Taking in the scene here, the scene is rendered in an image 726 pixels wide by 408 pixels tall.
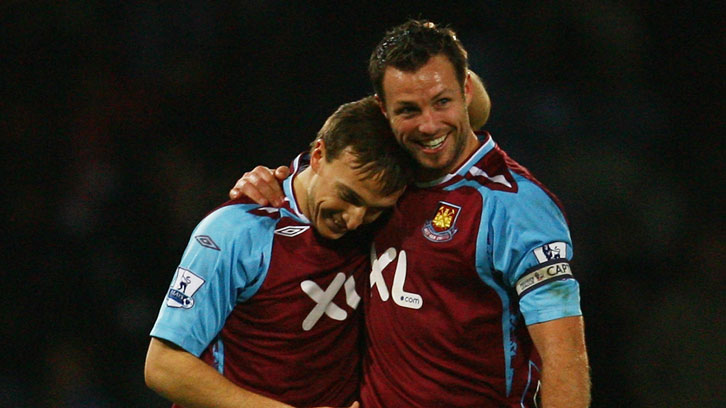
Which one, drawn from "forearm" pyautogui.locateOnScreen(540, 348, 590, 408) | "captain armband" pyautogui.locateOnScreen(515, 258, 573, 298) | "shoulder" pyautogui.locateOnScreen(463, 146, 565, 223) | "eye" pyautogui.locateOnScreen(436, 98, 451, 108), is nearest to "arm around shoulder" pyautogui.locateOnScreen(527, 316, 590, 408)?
"forearm" pyautogui.locateOnScreen(540, 348, 590, 408)

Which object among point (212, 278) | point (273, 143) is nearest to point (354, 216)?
point (212, 278)

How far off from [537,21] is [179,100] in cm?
233

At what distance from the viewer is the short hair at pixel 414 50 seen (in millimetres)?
2539

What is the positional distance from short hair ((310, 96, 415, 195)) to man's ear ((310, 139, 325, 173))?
16 mm

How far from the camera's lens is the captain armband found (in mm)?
2393

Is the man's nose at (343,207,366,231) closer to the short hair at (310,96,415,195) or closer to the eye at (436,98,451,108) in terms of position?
the short hair at (310,96,415,195)

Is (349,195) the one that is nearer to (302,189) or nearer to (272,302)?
(302,189)

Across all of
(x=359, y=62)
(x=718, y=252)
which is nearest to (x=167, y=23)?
(x=359, y=62)

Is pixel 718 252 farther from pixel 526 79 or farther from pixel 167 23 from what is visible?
pixel 167 23

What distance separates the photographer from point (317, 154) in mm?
2639

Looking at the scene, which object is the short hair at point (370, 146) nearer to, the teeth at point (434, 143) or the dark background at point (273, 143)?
the teeth at point (434, 143)

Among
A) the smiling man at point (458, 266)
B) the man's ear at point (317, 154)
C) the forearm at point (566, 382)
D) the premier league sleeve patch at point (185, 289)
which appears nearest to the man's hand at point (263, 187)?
the smiling man at point (458, 266)

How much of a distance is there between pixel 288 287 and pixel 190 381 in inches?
14.6

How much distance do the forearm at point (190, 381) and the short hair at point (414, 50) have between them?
0.91m
